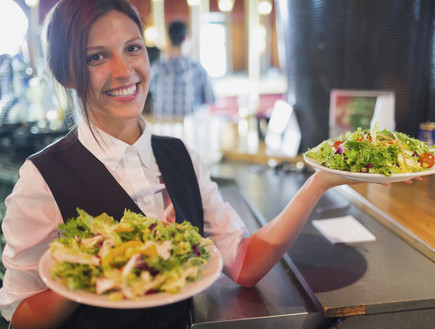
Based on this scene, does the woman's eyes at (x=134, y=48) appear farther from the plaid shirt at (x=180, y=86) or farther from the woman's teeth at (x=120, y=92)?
the plaid shirt at (x=180, y=86)

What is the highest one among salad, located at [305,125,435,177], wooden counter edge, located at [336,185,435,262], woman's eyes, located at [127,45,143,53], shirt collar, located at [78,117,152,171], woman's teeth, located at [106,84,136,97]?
woman's eyes, located at [127,45,143,53]

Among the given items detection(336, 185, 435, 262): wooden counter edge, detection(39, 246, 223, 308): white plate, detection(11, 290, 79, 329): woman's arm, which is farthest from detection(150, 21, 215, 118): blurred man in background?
detection(39, 246, 223, 308): white plate

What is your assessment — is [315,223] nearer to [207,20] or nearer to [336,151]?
[336,151]

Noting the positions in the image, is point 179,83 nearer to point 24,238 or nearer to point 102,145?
point 102,145

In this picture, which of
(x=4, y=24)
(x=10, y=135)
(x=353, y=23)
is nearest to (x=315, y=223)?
(x=353, y=23)

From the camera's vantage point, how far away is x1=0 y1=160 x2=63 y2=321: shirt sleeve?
1044mm

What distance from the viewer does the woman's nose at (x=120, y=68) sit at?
1.10 metres

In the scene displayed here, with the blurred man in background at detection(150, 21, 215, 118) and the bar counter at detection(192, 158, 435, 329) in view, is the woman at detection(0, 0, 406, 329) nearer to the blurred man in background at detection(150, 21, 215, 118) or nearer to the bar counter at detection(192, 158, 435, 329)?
the bar counter at detection(192, 158, 435, 329)

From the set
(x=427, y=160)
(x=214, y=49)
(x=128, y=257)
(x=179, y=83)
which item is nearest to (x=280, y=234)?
(x=427, y=160)

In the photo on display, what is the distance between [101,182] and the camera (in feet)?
3.77

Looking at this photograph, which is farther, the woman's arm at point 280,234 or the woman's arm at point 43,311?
the woman's arm at point 280,234

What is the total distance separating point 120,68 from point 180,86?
11.6 feet

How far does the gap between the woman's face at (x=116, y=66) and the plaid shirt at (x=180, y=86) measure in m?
3.41

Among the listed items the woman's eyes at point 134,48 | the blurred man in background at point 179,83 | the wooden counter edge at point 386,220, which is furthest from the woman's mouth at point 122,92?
the blurred man in background at point 179,83
